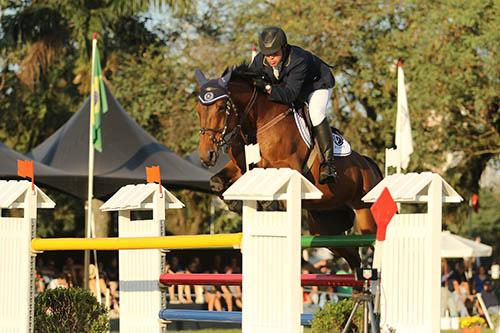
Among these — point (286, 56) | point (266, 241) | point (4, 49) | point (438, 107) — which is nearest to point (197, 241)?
point (266, 241)

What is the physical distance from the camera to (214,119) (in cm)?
791

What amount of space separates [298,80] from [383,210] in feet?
6.36

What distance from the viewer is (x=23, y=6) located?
29.2 metres

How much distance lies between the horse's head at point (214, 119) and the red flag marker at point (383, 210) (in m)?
1.57

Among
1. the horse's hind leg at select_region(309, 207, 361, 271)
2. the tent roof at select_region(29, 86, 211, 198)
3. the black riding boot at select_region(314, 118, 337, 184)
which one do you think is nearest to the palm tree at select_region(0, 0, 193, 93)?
the tent roof at select_region(29, 86, 211, 198)

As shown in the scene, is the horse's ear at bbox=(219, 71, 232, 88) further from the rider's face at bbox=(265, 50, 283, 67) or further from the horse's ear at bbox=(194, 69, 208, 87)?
the rider's face at bbox=(265, 50, 283, 67)

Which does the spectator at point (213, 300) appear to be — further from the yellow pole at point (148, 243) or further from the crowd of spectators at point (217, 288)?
the yellow pole at point (148, 243)

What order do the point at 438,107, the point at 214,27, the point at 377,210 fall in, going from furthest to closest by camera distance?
the point at 214,27 < the point at 438,107 < the point at 377,210

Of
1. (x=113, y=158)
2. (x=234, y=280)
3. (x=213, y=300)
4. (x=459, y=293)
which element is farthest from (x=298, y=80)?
(x=459, y=293)

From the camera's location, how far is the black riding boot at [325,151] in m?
8.26

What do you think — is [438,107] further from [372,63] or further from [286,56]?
[286,56]

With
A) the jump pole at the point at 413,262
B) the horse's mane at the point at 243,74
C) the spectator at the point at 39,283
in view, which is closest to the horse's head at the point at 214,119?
the horse's mane at the point at 243,74

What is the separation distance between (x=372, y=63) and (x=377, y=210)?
61.1 ft

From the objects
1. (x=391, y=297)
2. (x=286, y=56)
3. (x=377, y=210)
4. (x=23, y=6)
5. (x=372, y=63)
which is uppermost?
(x=23, y=6)
